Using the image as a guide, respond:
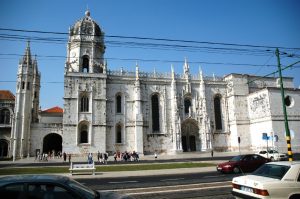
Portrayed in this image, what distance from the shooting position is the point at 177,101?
47844mm

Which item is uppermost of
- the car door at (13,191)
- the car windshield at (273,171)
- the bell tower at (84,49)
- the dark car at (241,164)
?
the bell tower at (84,49)

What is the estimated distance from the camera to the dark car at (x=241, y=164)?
17992 millimetres

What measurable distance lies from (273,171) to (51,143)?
46.5 meters

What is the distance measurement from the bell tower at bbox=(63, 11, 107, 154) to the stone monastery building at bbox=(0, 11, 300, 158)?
0.15 m

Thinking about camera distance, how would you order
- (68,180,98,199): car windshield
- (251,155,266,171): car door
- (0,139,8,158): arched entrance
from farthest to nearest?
(0,139,8,158): arched entrance < (251,155,266,171): car door < (68,180,98,199): car windshield

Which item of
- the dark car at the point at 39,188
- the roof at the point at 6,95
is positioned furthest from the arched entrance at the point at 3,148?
the dark car at the point at 39,188

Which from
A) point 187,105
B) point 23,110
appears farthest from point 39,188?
point 187,105

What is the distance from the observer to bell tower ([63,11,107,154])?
41.8 meters

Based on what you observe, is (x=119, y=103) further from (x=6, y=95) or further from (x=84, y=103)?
(x=6, y=95)

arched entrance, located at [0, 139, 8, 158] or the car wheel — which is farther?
arched entrance, located at [0, 139, 8, 158]

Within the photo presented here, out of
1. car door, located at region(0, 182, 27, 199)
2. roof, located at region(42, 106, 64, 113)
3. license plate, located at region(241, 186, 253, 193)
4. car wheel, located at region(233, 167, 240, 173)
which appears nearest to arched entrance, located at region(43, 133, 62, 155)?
roof, located at region(42, 106, 64, 113)

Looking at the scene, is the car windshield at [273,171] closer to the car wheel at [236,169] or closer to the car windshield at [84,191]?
the car windshield at [84,191]

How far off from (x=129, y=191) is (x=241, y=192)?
5.17 metres

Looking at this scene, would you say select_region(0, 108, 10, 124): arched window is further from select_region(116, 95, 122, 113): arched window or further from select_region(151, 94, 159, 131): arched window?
select_region(151, 94, 159, 131): arched window
